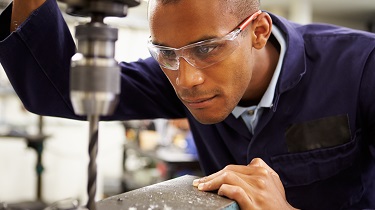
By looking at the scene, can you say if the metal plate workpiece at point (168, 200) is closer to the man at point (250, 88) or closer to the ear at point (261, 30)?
the man at point (250, 88)

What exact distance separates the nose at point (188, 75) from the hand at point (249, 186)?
24 centimetres

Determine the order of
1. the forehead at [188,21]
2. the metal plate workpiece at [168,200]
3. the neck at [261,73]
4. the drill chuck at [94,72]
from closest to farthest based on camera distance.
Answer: the drill chuck at [94,72] → the metal plate workpiece at [168,200] → the forehead at [188,21] → the neck at [261,73]

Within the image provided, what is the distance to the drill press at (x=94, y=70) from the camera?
0.52 m

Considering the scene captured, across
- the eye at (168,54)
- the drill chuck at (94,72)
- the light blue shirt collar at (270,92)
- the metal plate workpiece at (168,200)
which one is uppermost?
the drill chuck at (94,72)

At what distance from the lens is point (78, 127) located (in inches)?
218

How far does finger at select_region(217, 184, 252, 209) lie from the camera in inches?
30.0

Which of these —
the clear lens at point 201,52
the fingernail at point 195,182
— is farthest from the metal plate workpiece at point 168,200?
the clear lens at point 201,52

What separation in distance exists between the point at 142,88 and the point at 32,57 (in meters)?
0.38

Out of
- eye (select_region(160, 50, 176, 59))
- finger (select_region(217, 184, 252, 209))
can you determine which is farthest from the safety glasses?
finger (select_region(217, 184, 252, 209))

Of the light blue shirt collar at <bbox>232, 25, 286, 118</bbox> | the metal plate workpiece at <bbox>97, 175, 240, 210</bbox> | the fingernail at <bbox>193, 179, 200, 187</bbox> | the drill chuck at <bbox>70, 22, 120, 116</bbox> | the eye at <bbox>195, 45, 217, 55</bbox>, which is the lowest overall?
the fingernail at <bbox>193, 179, 200, 187</bbox>

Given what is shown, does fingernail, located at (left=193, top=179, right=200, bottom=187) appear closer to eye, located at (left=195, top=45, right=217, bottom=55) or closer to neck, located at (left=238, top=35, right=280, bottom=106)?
eye, located at (left=195, top=45, right=217, bottom=55)

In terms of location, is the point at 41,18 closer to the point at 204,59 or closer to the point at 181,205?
the point at 204,59

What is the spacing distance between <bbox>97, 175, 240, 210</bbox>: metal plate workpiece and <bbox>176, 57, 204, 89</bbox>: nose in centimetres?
27

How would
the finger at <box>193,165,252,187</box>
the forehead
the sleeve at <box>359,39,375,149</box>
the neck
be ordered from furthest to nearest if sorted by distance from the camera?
1. the neck
2. the sleeve at <box>359,39,375,149</box>
3. the forehead
4. the finger at <box>193,165,252,187</box>
